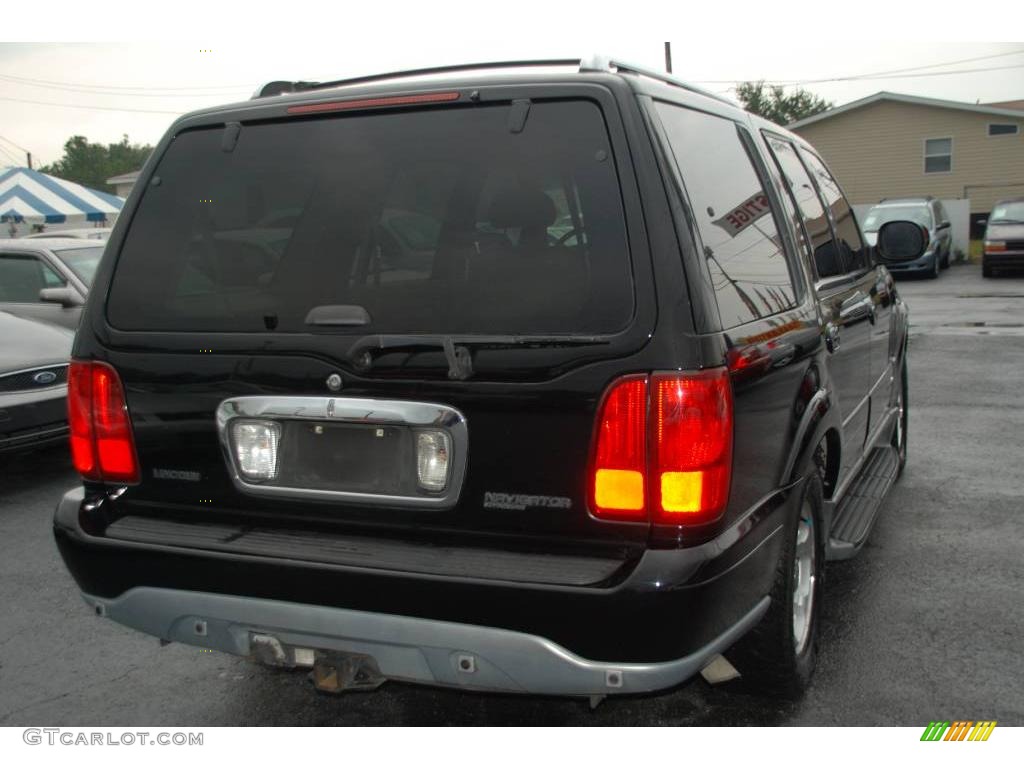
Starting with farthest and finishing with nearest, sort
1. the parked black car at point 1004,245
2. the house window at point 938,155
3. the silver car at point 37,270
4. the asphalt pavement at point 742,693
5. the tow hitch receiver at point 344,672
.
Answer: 1. the house window at point 938,155
2. the parked black car at point 1004,245
3. the silver car at point 37,270
4. the asphalt pavement at point 742,693
5. the tow hitch receiver at point 344,672

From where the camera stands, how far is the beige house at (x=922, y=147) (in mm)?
31047

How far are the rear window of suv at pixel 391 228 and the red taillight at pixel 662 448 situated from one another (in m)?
0.20

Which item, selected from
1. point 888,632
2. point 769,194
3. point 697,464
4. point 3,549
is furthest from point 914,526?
point 3,549

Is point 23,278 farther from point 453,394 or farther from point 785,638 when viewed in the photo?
point 785,638

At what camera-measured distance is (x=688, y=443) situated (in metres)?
2.40

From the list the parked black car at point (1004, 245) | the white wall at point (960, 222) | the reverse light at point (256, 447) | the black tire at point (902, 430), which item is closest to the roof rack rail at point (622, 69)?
the reverse light at point (256, 447)

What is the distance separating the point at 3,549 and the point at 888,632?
438 centimetres

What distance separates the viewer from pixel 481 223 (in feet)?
8.79

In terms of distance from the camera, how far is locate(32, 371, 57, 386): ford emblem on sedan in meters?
6.70

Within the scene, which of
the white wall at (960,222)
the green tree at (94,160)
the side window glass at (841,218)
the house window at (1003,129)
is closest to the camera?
the side window glass at (841,218)

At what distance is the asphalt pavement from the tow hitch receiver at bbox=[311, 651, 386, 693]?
19.7 inches

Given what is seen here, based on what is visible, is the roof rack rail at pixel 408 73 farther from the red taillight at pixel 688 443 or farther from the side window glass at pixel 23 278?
the side window glass at pixel 23 278

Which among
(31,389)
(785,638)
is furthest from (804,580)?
(31,389)

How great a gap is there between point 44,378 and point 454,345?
17.0 feet
